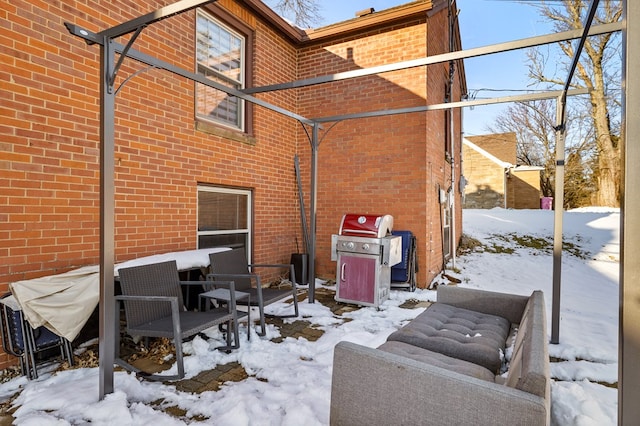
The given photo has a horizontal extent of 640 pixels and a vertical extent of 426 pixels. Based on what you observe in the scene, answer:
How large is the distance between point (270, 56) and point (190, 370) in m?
5.32

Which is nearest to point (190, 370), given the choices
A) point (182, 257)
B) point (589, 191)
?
point (182, 257)

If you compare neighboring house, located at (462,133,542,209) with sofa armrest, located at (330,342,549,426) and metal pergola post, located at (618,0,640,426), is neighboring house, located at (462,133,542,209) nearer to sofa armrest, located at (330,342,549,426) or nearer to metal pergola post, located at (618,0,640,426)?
sofa armrest, located at (330,342,549,426)

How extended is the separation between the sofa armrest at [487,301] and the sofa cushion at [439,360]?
→ 1.31 m

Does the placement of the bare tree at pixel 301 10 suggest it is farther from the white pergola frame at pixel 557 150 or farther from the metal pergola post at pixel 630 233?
the metal pergola post at pixel 630 233

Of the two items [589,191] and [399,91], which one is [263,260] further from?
[589,191]

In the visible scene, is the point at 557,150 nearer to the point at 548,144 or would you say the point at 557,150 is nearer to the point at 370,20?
the point at 370,20

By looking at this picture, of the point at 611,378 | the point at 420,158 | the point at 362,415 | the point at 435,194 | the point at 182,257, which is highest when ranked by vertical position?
the point at 420,158

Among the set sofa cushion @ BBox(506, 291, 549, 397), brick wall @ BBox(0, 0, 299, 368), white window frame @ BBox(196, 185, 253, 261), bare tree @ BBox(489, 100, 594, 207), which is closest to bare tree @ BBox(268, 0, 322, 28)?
brick wall @ BBox(0, 0, 299, 368)

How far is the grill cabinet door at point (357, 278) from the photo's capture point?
491 centimetres

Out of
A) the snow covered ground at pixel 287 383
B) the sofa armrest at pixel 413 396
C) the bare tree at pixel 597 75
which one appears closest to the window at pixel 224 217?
the snow covered ground at pixel 287 383

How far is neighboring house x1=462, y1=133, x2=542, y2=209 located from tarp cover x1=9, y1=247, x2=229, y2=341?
17.2m

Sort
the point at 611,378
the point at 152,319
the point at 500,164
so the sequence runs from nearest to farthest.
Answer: the point at 611,378, the point at 152,319, the point at 500,164

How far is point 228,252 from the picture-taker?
4340 millimetres

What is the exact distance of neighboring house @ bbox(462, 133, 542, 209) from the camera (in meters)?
17.9
